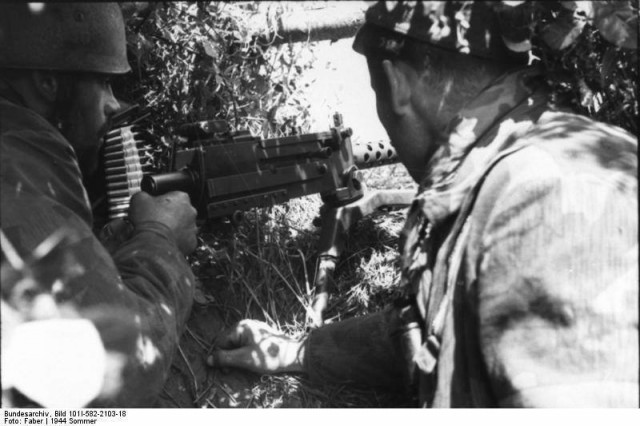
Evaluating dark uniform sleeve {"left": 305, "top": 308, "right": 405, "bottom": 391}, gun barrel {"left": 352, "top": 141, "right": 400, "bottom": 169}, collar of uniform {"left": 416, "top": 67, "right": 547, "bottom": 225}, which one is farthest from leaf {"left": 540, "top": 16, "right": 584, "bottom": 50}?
gun barrel {"left": 352, "top": 141, "right": 400, "bottom": 169}

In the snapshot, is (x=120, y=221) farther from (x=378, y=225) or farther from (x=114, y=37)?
(x=378, y=225)

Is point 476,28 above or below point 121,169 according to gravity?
above

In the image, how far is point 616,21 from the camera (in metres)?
2.53

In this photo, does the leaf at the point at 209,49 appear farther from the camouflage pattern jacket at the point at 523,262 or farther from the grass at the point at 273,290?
the camouflage pattern jacket at the point at 523,262

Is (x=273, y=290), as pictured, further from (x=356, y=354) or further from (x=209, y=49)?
(x=209, y=49)

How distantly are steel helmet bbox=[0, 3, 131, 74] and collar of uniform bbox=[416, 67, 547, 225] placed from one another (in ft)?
5.00

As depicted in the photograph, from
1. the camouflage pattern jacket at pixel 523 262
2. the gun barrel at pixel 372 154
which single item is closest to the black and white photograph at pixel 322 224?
the camouflage pattern jacket at pixel 523 262

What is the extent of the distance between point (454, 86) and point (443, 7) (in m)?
0.57

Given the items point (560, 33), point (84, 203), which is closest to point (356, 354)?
point (84, 203)

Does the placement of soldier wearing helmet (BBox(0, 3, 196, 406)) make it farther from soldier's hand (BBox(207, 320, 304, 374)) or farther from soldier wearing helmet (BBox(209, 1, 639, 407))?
soldier wearing helmet (BBox(209, 1, 639, 407))

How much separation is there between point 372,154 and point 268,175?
3.53 feet

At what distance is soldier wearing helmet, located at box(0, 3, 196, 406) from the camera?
253 cm

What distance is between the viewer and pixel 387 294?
4.48 metres

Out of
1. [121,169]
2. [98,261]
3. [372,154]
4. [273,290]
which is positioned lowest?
[273,290]
